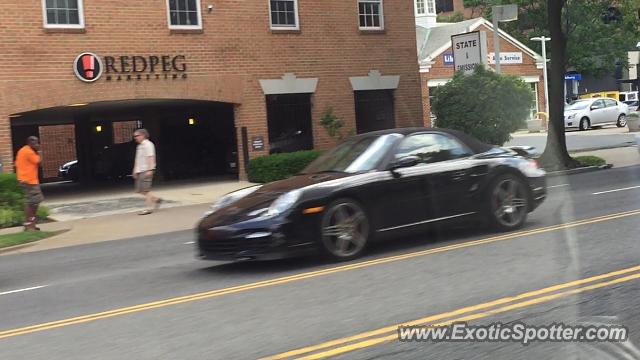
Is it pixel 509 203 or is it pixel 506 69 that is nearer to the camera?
pixel 509 203

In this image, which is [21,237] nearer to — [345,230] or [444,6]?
[345,230]

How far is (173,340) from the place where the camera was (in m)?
5.32

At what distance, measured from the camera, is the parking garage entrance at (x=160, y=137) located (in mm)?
22125

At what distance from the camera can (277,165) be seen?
1866cm

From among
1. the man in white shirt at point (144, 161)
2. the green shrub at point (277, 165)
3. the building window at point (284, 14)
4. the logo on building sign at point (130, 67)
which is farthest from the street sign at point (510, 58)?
the man in white shirt at point (144, 161)

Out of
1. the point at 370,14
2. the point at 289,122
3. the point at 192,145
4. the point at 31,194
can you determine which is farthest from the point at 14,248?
the point at 370,14

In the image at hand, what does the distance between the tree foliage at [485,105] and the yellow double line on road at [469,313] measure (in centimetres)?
1239

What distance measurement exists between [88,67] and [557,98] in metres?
12.4

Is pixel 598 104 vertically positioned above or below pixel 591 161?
above

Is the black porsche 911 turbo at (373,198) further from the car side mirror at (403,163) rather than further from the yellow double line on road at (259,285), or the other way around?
the yellow double line on road at (259,285)

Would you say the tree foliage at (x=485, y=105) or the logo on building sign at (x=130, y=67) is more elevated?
the logo on building sign at (x=130, y=67)

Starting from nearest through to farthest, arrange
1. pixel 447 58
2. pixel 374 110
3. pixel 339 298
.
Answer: pixel 339 298 < pixel 374 110 < pixel 447 58

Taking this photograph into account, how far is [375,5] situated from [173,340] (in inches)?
717

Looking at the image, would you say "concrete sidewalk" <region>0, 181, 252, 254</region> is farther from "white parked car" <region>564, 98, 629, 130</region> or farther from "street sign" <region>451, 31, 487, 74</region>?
"white parked car" <region>564, 98, 629, 130</region>
